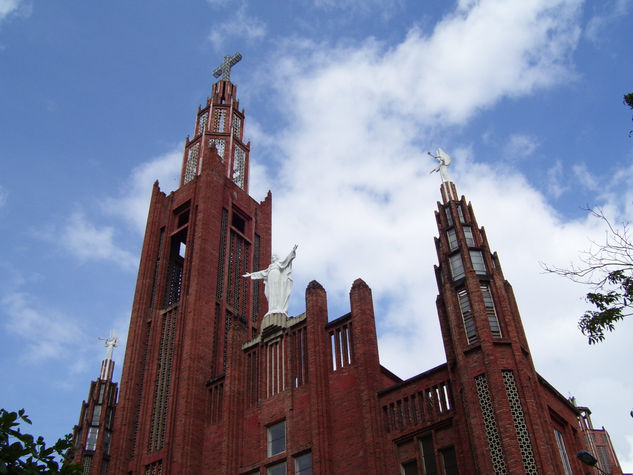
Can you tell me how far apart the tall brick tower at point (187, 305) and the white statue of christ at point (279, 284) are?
65.2 inches

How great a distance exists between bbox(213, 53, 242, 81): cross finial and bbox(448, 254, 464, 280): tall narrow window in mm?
28408

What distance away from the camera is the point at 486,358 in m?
17.9

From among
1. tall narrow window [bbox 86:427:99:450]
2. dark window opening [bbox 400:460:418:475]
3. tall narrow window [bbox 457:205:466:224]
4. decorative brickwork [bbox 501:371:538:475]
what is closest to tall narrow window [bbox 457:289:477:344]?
decorative brickwork [bbox 501:371:538:475]

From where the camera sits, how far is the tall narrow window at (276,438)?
74.2ft

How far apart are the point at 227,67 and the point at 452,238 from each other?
29163 millimetres

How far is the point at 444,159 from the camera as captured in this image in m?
24.7

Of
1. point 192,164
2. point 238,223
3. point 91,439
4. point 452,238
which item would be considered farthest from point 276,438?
point 192,164

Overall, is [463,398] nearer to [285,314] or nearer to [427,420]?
[427,420]

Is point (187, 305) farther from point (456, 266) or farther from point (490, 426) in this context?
point (490, 426)

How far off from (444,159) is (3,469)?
18527mm

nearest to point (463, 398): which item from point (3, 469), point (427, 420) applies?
point (427, 420)

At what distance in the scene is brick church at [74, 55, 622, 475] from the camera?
17.9 m

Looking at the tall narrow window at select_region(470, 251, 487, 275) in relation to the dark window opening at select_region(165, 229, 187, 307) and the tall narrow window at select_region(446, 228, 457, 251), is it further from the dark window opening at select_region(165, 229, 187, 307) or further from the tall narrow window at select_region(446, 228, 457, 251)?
the dark window opening at select_region(165, 229, 187, 307)

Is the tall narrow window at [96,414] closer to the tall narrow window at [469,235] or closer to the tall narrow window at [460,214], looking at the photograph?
the tall narrow window at [460,214]
